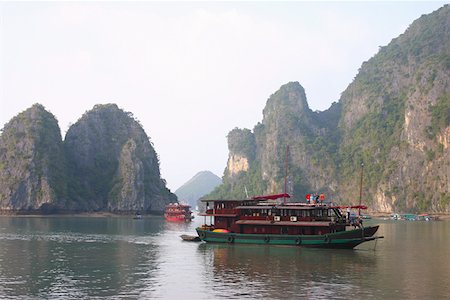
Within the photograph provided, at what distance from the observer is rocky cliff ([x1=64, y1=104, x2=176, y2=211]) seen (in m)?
163

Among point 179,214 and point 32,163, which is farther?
point 32,163

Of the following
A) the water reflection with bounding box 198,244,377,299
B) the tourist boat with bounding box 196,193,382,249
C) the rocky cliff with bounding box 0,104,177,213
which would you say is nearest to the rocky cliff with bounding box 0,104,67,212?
the rocky cliff with bounding box 0,104,177,213

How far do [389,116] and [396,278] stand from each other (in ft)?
555

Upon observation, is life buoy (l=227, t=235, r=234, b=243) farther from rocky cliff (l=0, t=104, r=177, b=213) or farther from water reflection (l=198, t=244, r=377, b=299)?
rocky cliff (l=0, t=104, r=177, b=213)

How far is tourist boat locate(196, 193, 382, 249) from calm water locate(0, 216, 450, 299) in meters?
1.09

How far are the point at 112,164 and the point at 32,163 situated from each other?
33.3 metres

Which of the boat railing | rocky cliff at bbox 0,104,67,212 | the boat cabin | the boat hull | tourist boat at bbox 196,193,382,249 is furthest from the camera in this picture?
rocky cliff at bbox 0,104,67,212

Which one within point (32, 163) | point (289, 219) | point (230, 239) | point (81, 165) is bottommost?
point (230, 239)

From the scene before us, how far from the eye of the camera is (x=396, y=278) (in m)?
36.6

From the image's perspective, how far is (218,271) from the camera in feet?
130

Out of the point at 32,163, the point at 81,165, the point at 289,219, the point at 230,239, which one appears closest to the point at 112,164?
the point at 81,165

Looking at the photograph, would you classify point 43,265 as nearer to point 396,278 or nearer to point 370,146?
point 396,278

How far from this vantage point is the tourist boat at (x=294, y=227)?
5241 centimetres

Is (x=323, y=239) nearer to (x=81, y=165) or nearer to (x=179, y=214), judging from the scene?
(x=179, y=214)
